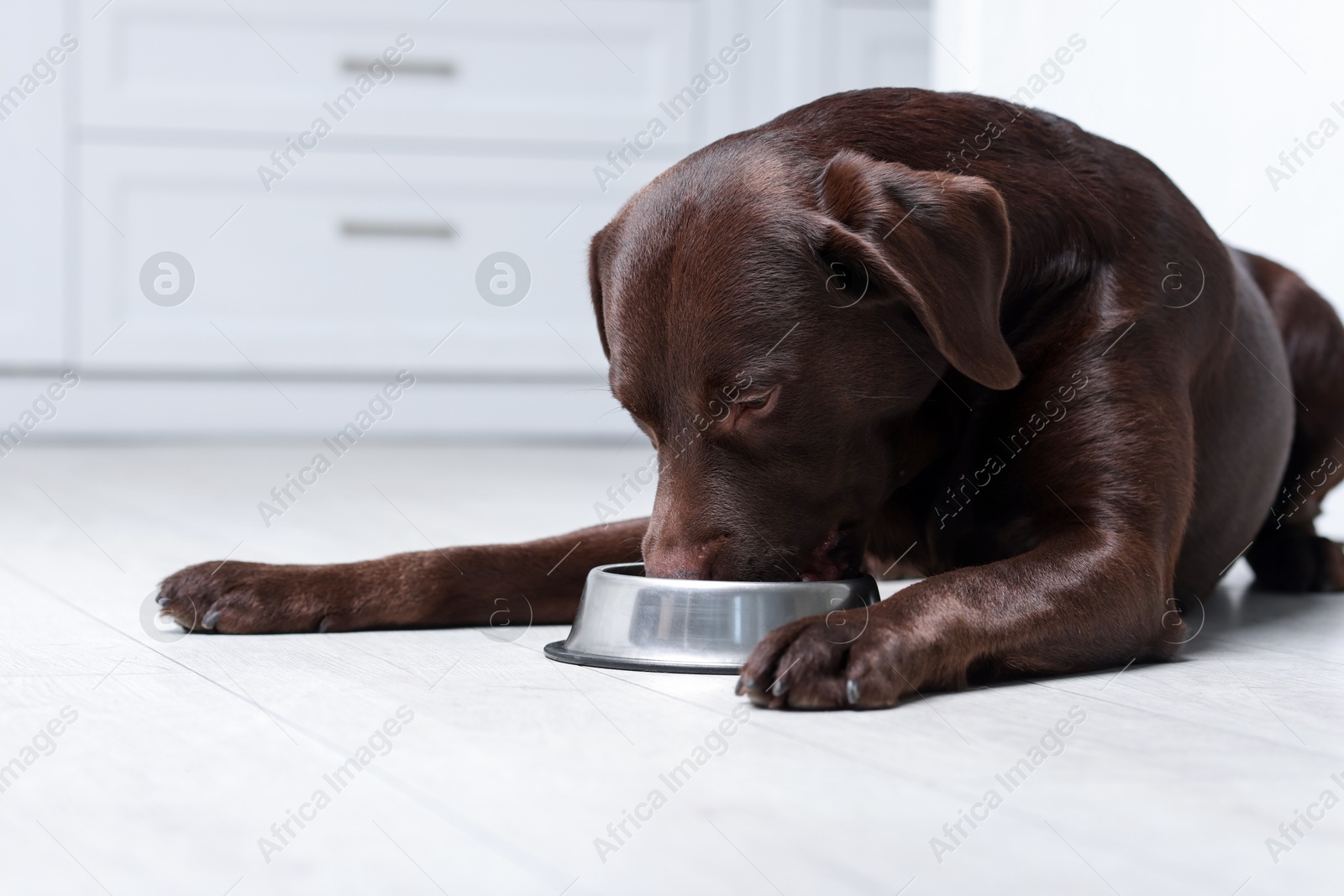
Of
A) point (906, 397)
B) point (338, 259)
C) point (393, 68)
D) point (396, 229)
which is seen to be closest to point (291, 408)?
point (338, 259)

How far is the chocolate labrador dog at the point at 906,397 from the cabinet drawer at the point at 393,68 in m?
3.98

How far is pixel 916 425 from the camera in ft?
6.73

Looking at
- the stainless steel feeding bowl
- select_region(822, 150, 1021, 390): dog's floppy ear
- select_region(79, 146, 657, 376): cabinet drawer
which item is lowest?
select_region(79, 146, 657, 376): cabinet drawer

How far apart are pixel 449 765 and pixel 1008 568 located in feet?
2.53

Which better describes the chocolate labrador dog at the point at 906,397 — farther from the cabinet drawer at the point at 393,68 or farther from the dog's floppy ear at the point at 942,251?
the cabinet drawer at the point at 393,68

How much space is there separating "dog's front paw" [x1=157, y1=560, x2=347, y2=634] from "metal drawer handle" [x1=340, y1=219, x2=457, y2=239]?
4031mm

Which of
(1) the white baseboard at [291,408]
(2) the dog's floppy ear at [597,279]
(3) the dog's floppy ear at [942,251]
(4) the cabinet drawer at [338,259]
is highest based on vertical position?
(3) the dog's floppy ear at [942,251]

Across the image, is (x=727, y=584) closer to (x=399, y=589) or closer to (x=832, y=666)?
(x=832, y=666)

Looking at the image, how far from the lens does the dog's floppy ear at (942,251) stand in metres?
1.76

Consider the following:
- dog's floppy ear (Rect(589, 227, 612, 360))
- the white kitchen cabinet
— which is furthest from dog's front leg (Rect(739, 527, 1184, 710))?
the white kitchen cabinet

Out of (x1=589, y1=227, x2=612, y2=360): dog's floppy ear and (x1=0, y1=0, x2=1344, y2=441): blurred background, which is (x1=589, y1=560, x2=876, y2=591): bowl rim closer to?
(x1=589, y1=227, x2=612, y2=360): dog's floppy ear

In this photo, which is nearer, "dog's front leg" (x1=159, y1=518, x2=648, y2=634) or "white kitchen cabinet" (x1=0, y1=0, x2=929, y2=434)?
"dog's front leg" (x1=159, y1=518, x2=648, y2=634)

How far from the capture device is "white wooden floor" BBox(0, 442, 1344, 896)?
3.61 feet

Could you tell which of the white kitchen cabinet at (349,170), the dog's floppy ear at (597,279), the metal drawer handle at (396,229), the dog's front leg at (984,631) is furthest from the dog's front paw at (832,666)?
the metal drawer handle at (396,229)
